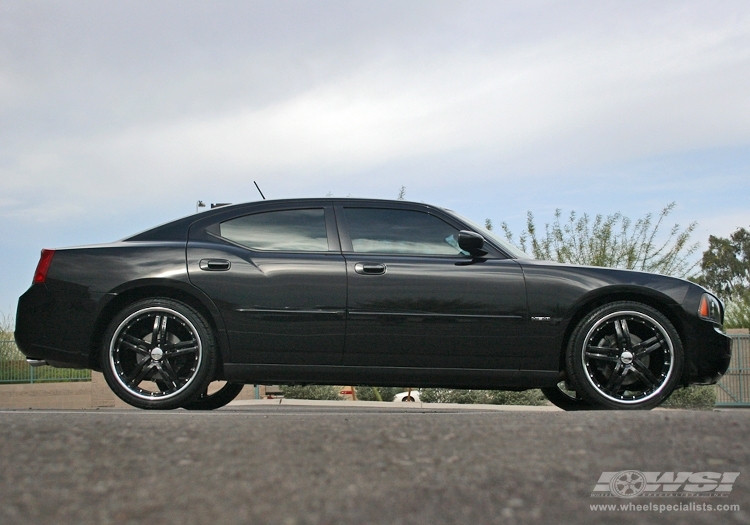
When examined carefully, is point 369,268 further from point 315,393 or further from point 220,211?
point 315,393

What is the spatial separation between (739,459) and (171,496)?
197 cm

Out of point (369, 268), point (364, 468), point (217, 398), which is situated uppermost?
point (369, 268)

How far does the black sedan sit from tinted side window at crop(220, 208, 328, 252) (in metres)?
0.09

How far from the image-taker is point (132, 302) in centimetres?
600

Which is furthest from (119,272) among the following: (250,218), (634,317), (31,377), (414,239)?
(31,377)

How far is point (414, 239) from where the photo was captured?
624 cm

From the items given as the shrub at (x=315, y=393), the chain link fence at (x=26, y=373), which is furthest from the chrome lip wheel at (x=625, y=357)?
the chain link fence at (x=26, y=373)

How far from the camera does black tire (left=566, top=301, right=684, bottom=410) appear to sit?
5.86 meters

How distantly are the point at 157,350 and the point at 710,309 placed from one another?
3988 millimetres

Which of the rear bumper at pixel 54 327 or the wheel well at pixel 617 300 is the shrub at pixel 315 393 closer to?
the rear bumper at pixel 54 327

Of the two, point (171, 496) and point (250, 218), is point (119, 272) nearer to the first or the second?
point (250, 218)

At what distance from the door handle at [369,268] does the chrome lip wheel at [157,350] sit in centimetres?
122

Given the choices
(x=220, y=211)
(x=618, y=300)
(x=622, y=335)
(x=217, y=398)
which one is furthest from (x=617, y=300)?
Answer: (x=217, y=398)

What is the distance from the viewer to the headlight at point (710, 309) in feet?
19.8
